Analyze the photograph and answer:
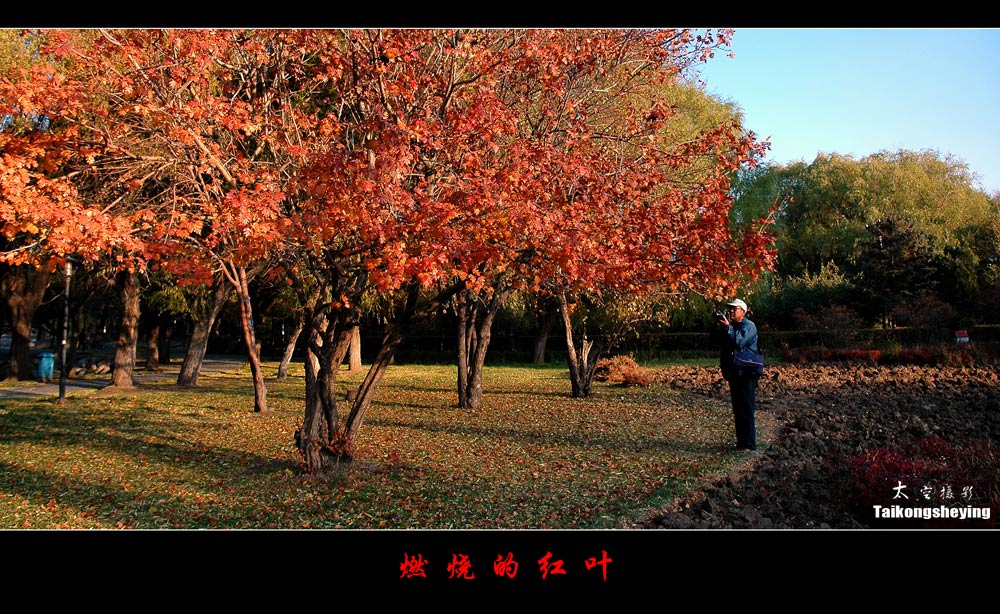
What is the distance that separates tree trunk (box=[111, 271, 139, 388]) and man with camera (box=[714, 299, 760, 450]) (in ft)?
56.3

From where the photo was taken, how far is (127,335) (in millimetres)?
20391

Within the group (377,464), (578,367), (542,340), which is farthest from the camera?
(542,340)

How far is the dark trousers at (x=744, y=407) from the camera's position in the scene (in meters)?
8.82

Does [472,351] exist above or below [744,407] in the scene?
above

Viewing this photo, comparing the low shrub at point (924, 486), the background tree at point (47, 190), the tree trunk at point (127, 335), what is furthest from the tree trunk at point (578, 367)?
the tree trunk at point (127, 335)

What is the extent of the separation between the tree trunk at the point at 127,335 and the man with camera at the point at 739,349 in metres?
17.2

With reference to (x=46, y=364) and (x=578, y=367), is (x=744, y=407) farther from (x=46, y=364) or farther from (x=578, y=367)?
(x=46, y=364)

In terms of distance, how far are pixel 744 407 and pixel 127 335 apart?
→ 18.0 metres

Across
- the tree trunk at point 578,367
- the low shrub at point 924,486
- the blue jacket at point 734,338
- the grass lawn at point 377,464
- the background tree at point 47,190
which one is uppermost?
the background tree at point 47,190

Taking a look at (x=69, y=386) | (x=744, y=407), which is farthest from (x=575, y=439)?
(x=69, y=386)

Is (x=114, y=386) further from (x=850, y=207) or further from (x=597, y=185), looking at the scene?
(x=850, y=207)

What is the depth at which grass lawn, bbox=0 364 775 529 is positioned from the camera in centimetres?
682

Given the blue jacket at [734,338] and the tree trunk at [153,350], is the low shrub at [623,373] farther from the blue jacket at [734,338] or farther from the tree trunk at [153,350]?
the tree trunk at [153,350]

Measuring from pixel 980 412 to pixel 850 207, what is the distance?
1000 inches
